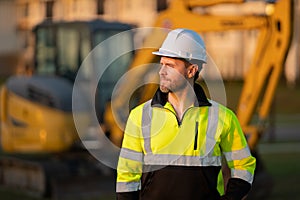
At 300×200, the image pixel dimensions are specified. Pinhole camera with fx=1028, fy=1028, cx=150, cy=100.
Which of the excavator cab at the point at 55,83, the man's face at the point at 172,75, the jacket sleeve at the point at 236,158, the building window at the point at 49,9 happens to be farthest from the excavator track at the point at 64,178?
the building window at the point at 49,9

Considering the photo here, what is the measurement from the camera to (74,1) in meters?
66.8

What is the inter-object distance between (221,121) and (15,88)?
11.6 metres

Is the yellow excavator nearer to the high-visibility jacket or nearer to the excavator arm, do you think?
the excavator arm

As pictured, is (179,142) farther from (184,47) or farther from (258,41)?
(258,41)

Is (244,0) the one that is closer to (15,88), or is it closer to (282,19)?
(282,19)

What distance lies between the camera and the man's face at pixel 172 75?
5852 millimetres

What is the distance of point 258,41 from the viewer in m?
14.5

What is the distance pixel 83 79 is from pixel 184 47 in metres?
10.5

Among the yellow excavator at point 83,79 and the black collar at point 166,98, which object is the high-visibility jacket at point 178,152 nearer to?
the black collar at point 166,98

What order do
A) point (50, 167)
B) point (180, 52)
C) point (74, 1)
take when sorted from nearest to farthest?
point (180, 52) < point (50, 167) < point (74, 1)

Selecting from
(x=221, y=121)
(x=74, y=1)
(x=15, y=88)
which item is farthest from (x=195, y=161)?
(x=74, y=1)

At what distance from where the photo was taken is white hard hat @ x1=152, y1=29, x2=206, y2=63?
5.93 m

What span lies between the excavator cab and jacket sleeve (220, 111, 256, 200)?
10.2 metres

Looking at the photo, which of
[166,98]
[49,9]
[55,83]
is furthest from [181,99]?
[49,9]
